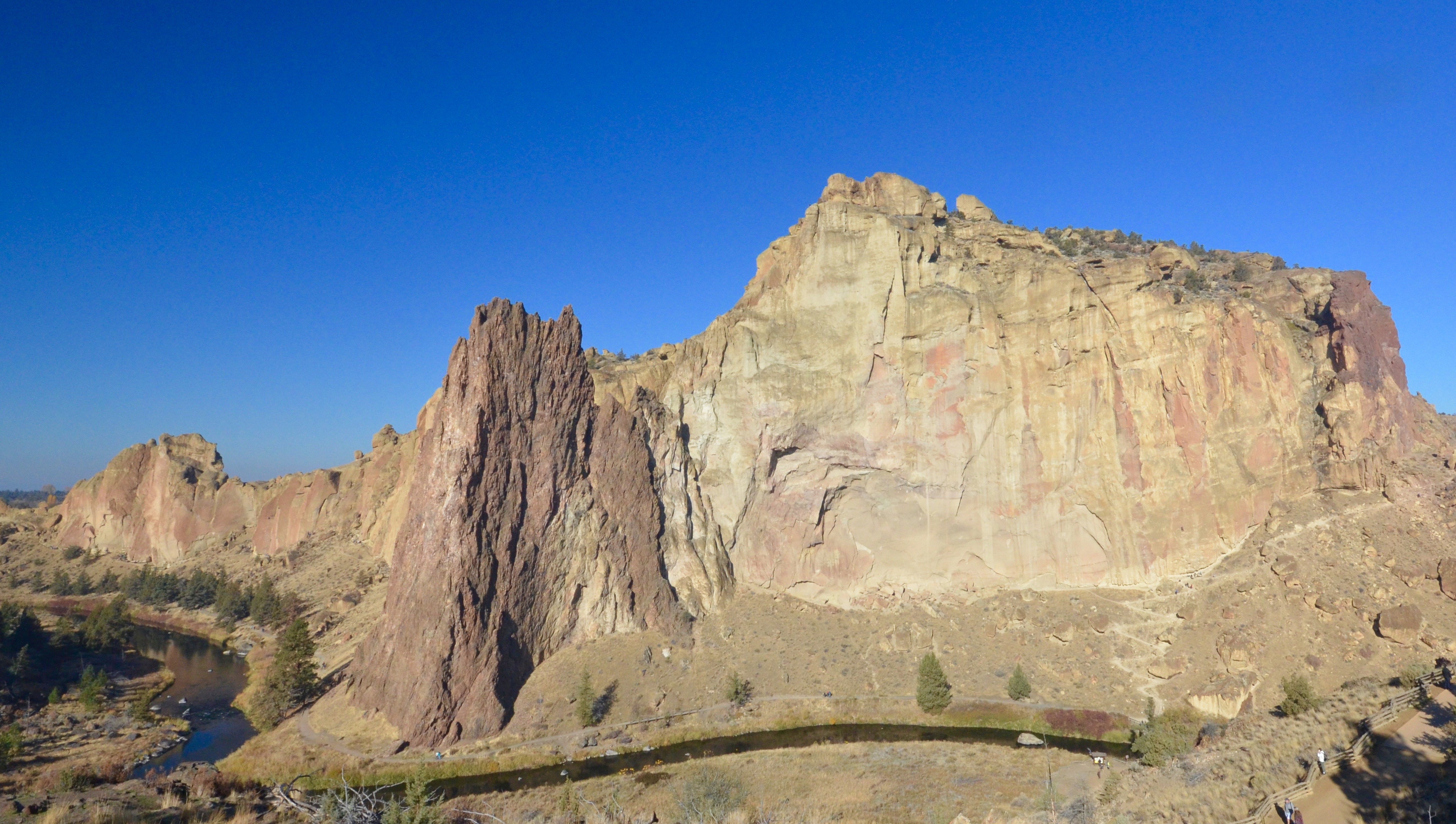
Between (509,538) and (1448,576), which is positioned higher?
(509,538)

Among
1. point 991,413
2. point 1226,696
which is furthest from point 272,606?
point 1226,696

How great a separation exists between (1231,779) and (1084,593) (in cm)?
2321

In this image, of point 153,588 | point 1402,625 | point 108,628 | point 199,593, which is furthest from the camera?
point 153,588

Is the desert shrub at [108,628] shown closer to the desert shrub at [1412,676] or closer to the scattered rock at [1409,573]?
the desert shrub at [1412,676]

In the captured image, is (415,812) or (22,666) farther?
(22,666)

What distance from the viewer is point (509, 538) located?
4091cm

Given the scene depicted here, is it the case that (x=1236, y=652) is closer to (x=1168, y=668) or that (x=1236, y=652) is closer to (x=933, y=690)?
(x=1168, y=668)

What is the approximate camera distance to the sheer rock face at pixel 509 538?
3666 cm

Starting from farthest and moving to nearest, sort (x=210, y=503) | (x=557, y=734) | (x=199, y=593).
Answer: (x=210, y=503) < (x=199, y=593) < (x=557, y=734)

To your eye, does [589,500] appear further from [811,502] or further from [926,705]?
[926,705]

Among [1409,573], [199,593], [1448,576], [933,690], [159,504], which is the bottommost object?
[933,690]

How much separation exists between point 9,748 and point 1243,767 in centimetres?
5523

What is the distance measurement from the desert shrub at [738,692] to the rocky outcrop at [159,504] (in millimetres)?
70445

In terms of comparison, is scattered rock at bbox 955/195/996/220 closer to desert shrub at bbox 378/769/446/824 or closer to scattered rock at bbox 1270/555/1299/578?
scattered rock at bbox 1270/555/1299/578
